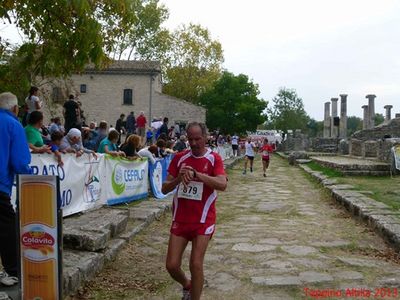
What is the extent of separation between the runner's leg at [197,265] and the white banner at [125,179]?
5.64 meters

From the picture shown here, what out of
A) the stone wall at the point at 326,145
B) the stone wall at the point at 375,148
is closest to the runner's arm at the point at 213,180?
the stone wall at the point at 375,148

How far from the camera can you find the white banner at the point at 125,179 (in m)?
9.86

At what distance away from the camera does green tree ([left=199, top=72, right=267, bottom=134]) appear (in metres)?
47.9

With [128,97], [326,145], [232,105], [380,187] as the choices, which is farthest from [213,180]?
[232,105]

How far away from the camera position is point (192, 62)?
2073 inches

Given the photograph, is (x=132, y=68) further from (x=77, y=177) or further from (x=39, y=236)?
(x=39, y=236)

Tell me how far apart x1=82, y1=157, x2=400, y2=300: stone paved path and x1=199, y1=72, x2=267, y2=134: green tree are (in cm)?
3711

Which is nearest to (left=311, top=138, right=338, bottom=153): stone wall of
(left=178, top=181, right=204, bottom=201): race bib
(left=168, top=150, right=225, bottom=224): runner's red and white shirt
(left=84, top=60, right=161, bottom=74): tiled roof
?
(left=84, top=60, right=161, bottom=74): tiled roof

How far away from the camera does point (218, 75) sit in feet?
175

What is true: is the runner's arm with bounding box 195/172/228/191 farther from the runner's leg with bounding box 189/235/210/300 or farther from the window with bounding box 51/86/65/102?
the window with bounding box 51/86/65/102

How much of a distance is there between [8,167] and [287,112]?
75697mm

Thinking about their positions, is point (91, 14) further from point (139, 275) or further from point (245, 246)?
point (245, 246)

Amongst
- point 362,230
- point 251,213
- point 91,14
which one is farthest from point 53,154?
point 362,230

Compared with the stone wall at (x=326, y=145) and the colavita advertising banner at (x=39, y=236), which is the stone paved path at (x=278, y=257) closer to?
the colavita advertising banner at (x=39, y=236)
